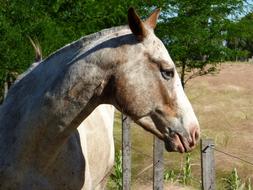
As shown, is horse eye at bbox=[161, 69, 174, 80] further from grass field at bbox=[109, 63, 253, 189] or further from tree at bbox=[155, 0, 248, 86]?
tree at bbox=[155, 0, 248, 86]

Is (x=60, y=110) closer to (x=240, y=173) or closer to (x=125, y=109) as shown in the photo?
(x=125, y=109)

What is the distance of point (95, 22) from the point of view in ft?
31.2

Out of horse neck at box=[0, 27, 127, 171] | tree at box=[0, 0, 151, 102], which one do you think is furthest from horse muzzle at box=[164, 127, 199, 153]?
tree at box=[0, 0, 151, 102]

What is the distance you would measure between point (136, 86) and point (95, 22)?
6.40 m

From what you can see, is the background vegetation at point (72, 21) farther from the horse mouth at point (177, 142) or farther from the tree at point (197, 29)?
the horse mouth at point (177, 142)

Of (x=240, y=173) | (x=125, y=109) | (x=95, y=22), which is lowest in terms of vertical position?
(x=240, y=173)

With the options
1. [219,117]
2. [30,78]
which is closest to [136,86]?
[30,78]

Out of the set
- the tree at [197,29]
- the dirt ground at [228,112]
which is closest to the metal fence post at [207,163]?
the tree at [197,29]

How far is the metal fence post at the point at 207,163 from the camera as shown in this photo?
605cm

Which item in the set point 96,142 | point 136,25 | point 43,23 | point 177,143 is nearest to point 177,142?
point 177,143

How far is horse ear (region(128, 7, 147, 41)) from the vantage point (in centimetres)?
318

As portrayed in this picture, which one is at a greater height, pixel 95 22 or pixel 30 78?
pixel 95 22

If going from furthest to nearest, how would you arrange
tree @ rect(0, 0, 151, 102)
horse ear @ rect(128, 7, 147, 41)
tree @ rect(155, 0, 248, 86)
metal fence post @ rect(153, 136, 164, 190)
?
1. tree @ rect(155, 0, 248, 86)
2. tree @ rect(0, 0, 151, 102)
3. metal fence post @ rect(153, 136, 164, 190)
4. horse ear @ rect(128, 7, 147, 41)

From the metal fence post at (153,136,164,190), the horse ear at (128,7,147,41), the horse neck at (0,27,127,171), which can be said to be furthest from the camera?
the metal fence post at (153,136,164,190)
